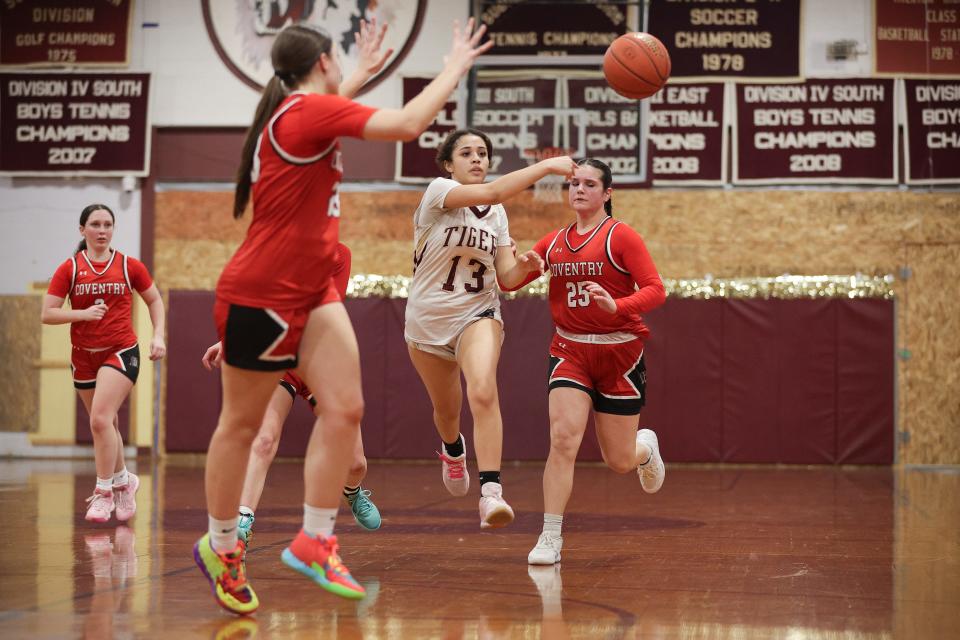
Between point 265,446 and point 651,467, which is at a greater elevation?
point 265,446

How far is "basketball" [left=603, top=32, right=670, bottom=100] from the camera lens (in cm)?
640

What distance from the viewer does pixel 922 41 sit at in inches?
500

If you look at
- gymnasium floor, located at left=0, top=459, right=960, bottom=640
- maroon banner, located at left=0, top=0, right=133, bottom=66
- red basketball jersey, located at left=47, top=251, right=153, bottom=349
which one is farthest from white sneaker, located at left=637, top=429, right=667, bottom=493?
maroon banner, located at left=0, top=0, right=133, bottom=66

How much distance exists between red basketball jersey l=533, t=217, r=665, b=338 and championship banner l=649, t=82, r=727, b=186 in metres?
7.49

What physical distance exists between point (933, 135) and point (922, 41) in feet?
3.62

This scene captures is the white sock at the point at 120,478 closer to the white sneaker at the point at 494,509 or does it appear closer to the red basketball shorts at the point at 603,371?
the white sneaker at the point at 494,509

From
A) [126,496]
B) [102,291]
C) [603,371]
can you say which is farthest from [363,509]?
[102,291]

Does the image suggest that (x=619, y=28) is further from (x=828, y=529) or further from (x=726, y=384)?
(x=828, y=529)

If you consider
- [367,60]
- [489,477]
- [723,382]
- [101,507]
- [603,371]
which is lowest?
[101,507]

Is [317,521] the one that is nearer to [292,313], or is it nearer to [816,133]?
[292,313]

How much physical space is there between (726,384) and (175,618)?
9.44 metres

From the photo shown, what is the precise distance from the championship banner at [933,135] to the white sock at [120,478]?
9294mm

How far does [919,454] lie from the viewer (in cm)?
1238

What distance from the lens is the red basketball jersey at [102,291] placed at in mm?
7195
